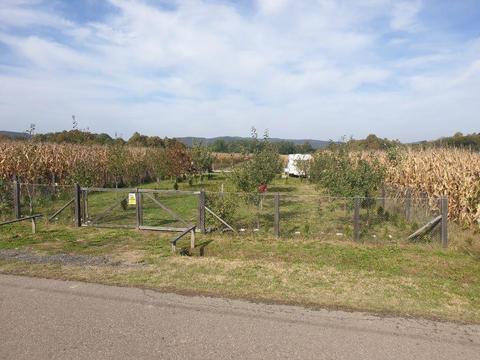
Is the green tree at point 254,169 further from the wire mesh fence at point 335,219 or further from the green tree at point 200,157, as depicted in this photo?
the green tree at point 200,157

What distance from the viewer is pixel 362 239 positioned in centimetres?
1048

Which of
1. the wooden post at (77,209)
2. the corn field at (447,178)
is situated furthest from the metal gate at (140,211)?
the corn field at (447,178)

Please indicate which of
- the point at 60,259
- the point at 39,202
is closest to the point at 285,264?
the point at 60,259

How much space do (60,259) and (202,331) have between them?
189 inches

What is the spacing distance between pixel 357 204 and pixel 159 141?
5499 centimetres

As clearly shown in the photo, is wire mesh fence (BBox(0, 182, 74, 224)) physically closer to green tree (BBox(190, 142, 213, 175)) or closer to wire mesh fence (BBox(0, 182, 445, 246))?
wire mesh fence (BBox(0, 182, 445, 246))

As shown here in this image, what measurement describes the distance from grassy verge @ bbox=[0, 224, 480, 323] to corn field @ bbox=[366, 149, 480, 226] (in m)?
2.66

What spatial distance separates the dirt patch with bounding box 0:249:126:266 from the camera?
7809 mm

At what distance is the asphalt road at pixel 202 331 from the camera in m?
4.13

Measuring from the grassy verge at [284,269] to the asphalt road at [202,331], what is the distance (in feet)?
1.70

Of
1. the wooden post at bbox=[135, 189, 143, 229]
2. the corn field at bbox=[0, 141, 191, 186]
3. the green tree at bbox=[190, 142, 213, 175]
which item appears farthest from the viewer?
the green tree at bbox=[190, 142, 213, 175]

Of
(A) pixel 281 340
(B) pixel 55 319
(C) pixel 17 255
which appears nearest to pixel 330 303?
(A) pixel 281 340

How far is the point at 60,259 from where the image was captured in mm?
8078

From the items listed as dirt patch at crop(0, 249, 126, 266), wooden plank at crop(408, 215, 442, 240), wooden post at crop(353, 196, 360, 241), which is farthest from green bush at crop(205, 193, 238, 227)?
wooden plank at crop(408, 215, 442, 240)
